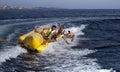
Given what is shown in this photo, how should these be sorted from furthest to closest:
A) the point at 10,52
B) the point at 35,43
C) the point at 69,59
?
the point at 35,43, the point at 10,52, the point at 69,59

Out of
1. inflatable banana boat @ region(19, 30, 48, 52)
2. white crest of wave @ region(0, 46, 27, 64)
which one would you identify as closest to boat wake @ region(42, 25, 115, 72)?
inflatable banana boat @ region(19, 30, 48, 52)

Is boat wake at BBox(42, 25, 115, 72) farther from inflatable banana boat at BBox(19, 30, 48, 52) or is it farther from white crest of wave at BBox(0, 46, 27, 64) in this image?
white crest of wave at BBox(0, 46, 27, 64)

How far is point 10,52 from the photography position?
16734mm

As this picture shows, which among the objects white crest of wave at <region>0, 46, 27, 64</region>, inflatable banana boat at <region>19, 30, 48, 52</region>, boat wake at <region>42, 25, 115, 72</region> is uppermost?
inflatable banana boat at <region>19, 30, 48, 52</region>

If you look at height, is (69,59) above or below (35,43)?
below

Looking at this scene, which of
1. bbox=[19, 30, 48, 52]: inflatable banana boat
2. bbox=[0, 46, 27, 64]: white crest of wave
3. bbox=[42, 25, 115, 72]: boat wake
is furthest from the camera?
bbox=[19, 30, 48, 52]: inflatable banana boat

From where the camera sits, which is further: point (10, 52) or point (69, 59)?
point (10, 52)

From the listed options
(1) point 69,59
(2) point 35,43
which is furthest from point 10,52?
(1) point 69,59

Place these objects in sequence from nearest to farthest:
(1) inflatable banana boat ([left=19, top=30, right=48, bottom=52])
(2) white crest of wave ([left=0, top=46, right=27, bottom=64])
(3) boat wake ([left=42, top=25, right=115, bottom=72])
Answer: (3) boat wake ([left=42, top=25, right=115, bottom=72]), (2) white crest of wave ([left=0, top=46, right=27, bottom=64]), (1) inflatable banana boat ([left=19, top=30, right=48, bottom=52])

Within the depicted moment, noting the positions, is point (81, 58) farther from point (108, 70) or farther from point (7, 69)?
point (7, 69)

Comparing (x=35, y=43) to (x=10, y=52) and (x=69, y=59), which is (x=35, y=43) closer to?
(x=10, y=52)

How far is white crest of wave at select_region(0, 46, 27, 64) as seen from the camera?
15.3m

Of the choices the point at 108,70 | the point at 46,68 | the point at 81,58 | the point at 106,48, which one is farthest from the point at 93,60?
the point at 106,48

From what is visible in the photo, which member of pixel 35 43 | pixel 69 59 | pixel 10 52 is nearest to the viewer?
pixel 69 59
